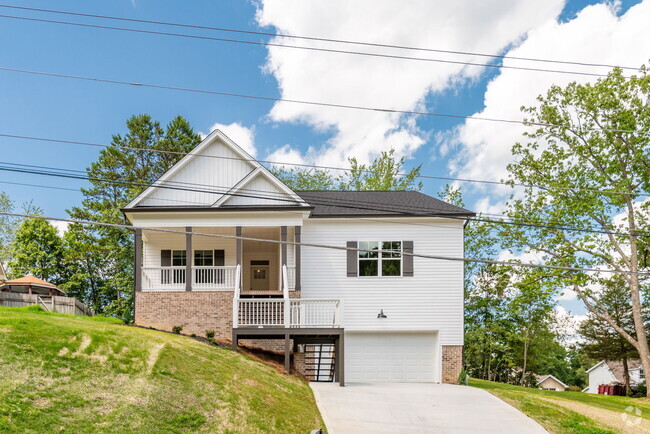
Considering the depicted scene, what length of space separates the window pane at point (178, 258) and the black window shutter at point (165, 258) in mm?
150

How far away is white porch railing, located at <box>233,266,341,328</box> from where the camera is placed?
16469mm

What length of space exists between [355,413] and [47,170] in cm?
1019

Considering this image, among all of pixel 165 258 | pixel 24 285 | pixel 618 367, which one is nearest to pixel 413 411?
pixel 165 258

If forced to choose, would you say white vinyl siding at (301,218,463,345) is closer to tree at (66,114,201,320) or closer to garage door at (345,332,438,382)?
garage door at (345,332,438,382)

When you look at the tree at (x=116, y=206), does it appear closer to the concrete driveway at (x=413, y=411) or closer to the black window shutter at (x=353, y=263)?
the black window shutter at (x=353, y=263)

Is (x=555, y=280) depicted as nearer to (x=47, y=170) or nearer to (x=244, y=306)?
(x=244, y=306)

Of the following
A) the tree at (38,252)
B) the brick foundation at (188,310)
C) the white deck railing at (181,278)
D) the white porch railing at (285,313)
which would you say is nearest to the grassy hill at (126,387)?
the white porch railing at (285,313)

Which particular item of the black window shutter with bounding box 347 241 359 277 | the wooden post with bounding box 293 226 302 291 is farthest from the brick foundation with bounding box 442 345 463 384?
the wooden post with bounding box 293 226 302 291

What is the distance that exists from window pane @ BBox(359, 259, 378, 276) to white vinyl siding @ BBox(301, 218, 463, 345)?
0.86 feet

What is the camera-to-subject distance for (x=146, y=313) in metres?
19.3

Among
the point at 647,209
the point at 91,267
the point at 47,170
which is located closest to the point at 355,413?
the point at 47,170

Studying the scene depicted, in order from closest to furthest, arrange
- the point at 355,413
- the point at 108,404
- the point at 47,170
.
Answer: the point at 108,404 < the point at 355,413 < the point at 47,170

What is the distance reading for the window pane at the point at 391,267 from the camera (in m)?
20.8

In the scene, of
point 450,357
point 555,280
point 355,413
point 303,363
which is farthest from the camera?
point 555,280
